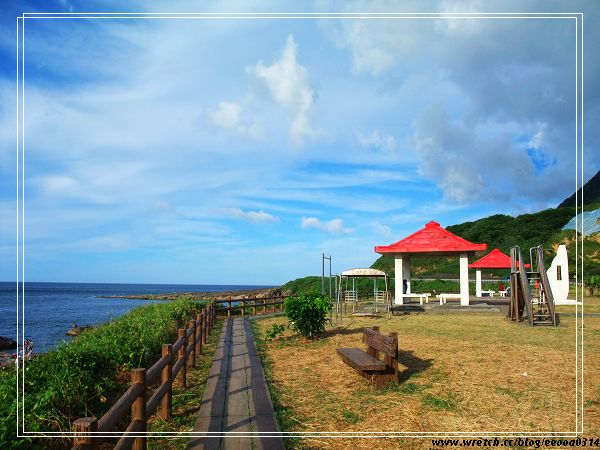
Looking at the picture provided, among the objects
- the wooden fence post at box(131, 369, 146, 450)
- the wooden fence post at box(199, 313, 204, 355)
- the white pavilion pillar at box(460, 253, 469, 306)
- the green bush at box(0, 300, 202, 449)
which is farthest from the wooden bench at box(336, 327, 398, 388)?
the white pavilion pillar at box(460, 253, 469, 306)

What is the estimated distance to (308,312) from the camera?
11969 millimetres

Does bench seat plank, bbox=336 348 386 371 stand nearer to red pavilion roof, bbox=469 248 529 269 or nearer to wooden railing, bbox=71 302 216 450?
wooden railing, bbox=71 302 216 450

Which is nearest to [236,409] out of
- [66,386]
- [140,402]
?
[140,402]

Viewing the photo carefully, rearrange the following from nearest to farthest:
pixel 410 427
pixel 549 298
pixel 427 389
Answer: pixel 410 427, pixel 427 389, pixel 549 298

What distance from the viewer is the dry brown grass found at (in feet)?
17.8

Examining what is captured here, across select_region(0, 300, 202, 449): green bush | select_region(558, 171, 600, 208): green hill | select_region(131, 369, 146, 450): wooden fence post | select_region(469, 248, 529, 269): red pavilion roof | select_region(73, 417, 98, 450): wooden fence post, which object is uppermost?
select_region(558, 171, 600, 208): green hill

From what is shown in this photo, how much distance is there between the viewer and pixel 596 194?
74250 mm

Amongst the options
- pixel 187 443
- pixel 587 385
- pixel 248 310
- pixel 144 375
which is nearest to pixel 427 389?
pixel 587 385

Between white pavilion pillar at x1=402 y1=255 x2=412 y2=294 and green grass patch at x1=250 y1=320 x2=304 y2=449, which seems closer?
green grass patch at x1=250 y1=320 x2=304 y2=449

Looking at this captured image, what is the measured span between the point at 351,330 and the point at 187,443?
363 inches

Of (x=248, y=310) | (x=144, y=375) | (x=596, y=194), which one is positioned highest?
(x=596, y=194)

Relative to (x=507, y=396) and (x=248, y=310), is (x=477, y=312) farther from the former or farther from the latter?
(x=507, y=396)

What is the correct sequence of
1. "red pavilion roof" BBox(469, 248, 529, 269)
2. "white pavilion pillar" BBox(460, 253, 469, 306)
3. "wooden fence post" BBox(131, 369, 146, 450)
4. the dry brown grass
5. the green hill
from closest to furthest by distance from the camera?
"wooden fence post" BBox(131, 369, 146, 450) < the dry brown grass < "white pavilion pillar" BBox(460, 253, 469, 306) < "red pavilion roof" BBox(469, 248, 529, 269) < the green hill

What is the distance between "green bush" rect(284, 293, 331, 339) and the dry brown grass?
39 cm
